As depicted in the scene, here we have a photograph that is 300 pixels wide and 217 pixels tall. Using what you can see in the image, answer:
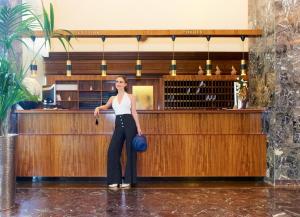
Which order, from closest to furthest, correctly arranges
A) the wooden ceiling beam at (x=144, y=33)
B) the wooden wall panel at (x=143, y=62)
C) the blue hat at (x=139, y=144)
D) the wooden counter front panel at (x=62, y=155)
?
the blue hat at (x=139, y=144) < the wooden counter front panel at (x=62, y=155) < the wooden ceiling beam at (x=144, y=33) < the wooden wall panel at (x=143, y=62)

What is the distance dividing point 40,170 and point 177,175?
2052 millimetres

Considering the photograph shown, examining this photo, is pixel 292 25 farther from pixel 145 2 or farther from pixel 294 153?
pixel 145 2

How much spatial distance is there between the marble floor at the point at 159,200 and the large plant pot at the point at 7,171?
0.13 meters

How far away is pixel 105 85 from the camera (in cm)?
925

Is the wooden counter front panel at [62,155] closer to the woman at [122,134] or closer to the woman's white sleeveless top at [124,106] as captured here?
the woman at [122,134]

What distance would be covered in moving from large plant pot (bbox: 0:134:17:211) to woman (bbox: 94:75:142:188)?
1480 mm

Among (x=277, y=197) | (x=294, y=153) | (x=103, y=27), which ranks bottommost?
(x=277, y=197)

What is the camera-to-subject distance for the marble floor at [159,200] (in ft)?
12.9

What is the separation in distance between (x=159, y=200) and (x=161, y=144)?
4.32 feet

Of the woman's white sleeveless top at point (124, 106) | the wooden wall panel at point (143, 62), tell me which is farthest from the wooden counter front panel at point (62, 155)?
the wooden wall panel at point (143, 62)

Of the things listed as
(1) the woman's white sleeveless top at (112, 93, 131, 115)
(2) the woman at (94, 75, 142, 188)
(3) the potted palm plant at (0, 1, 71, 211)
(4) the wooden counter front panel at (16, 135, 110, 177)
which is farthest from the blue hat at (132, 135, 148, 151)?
(3) the potted palm plant at (0, 1, 71, 211)

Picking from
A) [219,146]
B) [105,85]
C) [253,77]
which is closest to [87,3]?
[105,85]

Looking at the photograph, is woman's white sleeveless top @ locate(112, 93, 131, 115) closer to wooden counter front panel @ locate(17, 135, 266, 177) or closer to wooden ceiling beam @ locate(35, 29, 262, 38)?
wooden counter front panel @ locate(17, 135, 266, 177)

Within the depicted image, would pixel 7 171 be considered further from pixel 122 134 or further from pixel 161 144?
pixel 161 144
